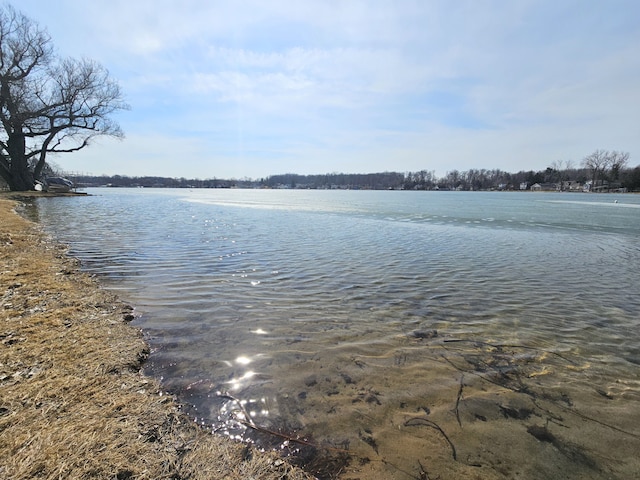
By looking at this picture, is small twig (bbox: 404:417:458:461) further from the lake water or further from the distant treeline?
the distant treeline

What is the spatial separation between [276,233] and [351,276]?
8536 mm

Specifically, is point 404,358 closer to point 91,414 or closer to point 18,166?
point 91,414

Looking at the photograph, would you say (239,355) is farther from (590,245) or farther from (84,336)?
(590,245)

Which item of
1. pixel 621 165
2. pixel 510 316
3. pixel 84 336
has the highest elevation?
pixel 621 165

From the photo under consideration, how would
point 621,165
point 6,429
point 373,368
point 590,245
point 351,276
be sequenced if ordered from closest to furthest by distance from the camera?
point 6,429
point 373,368
point 351,276
point 590,245
point 621,165

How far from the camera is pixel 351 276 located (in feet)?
27.6

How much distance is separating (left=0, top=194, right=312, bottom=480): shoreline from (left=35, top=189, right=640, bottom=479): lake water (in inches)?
10.2

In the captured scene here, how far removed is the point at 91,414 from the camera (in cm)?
265

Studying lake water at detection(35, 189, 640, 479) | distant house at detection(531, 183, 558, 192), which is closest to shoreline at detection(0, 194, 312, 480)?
lake water at detection(35, 189, 640, 479)

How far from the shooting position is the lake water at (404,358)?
2.81 metres

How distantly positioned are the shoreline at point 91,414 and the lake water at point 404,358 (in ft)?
0.85

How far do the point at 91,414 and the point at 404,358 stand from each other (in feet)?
11.6

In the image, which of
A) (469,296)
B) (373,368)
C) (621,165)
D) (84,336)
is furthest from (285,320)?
(621,165)

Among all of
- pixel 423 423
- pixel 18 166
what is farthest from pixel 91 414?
pixel 18 166
